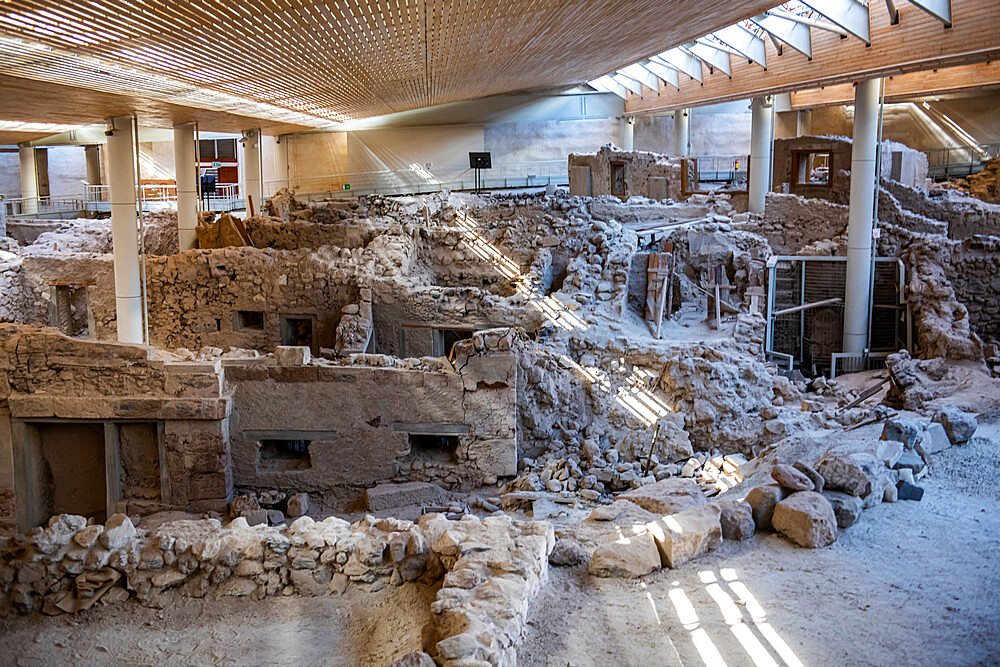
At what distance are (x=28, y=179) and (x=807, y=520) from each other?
2763 cm

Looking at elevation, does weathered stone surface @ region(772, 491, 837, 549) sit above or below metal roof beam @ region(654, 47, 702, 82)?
below

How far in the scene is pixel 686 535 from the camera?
5.66 metres

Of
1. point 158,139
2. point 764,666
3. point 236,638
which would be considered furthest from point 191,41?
point 158,139

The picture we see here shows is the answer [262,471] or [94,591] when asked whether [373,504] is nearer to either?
[262,471]

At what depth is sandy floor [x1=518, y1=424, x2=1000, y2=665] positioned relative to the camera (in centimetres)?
460

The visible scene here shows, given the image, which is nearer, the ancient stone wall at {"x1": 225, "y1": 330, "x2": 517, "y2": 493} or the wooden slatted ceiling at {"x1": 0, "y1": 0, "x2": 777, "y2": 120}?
the wooden slatted ceiling at {"x1": 0, "y1": 0, "x2": 777, "y2": 120}

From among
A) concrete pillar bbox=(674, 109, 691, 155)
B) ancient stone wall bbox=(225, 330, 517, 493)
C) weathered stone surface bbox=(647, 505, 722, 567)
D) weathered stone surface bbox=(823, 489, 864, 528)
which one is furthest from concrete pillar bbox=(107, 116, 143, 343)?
concrete pillar bbox=(674, 109, 691, 155)

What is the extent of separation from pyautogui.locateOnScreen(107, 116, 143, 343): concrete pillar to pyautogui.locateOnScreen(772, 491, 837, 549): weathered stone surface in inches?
416

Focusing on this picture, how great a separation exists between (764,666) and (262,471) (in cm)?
655

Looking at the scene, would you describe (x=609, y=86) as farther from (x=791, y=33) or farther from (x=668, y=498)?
(x=668, y=498)

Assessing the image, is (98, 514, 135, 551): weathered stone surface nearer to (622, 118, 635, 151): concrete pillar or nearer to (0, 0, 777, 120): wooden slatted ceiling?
(0, 0, 777, 120): wooden slatted ceiling

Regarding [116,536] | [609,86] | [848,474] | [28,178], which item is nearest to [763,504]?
[848,474]

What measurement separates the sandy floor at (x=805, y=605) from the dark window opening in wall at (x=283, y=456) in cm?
488

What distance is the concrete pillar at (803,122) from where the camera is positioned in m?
29.2
